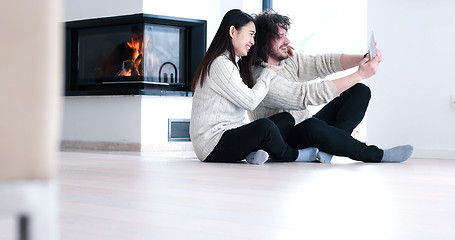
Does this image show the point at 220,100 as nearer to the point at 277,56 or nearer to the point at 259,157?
the point at 259,157

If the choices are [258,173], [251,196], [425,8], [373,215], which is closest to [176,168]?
[258,173]

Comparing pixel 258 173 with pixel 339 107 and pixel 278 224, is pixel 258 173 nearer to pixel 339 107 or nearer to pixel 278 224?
pixel 339 107

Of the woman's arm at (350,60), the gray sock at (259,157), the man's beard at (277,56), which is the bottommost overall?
the gray sock at (259,157)

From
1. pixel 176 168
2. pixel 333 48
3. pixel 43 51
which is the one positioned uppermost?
pixel 333 48

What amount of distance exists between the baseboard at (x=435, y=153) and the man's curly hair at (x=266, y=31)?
→ 4.76 ft

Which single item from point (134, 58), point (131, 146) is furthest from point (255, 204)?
point (134, 58)

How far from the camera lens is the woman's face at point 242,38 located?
347 centimetres

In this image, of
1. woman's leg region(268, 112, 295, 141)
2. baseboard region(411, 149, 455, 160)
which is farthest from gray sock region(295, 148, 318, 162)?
baseboard region(411, 149, 455, 160)

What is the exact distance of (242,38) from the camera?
3471 millimetres

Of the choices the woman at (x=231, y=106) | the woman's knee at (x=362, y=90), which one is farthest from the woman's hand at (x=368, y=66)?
the woman at (x=231, y=106)

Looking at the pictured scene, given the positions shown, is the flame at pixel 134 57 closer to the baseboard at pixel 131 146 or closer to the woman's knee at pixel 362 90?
the baseboard at pixel 131 146

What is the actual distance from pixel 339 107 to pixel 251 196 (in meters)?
1.96

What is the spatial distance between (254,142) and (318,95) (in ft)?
1.35

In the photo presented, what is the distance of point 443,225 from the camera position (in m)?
1.38
